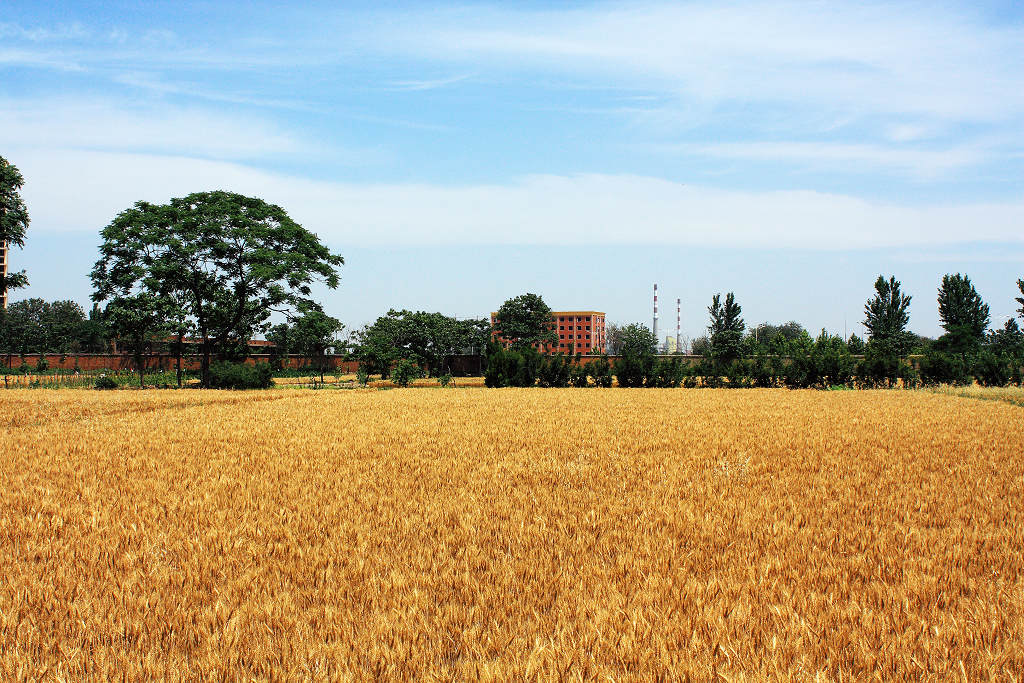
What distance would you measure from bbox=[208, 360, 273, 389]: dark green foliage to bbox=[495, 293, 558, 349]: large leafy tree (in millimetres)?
32425

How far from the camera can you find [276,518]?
619 centimetres

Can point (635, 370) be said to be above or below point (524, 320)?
below

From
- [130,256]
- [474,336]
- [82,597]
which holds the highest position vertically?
[130,256]

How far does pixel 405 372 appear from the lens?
3869 cm

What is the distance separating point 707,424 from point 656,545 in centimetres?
993

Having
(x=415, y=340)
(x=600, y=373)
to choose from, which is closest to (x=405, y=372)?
(x=415, y=340)

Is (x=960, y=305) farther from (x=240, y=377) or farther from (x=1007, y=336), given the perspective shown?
(x=240, y=377)

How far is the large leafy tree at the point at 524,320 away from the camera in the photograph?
6731 cm

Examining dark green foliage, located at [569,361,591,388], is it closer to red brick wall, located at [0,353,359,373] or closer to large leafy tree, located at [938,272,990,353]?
red brick wall, located at [0,353,359,373]

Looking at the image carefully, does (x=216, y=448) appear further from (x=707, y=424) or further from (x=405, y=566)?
(x=707, y=424)

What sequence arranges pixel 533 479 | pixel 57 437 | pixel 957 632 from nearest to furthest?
1. pixel 957 632
2. pixel 533 479
3. pixel 57 437

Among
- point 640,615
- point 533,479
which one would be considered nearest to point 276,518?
point 533,479

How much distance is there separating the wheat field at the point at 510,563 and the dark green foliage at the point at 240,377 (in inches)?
1033

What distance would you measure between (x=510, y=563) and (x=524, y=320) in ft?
209
